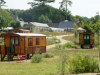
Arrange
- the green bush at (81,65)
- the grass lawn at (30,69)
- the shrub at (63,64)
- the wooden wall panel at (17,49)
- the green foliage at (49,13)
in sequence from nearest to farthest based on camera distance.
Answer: the shrub at (63,64) → the green bush at (81,65) → the grass lawn at (30,69) → the wooden wall panel at (17,49) → the green foliage at (49,13)

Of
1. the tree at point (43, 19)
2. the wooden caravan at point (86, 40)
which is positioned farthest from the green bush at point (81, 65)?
the tree at point (43, 19)

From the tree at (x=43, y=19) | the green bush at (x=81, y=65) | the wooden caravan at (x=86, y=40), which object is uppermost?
the tree at (x=43, y=19)

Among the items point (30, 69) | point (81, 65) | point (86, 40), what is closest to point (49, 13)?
point (86, 40)

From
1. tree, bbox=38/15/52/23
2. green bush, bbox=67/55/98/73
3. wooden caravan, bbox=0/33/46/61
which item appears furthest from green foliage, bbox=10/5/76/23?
green bush, bbox=67/55/98/73

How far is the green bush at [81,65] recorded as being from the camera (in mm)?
12375

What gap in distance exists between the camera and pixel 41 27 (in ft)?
261

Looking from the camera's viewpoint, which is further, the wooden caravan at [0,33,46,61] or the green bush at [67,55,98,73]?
the wooden caravan at [0,33,46,61]

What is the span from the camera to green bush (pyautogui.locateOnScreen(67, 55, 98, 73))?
487 inches

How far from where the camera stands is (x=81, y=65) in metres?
12.5

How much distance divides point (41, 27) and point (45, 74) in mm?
67324

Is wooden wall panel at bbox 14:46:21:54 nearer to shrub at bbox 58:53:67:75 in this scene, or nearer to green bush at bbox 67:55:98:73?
green bush at bbox 67:55:98:73

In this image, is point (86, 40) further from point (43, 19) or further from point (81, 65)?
point (43, 19)

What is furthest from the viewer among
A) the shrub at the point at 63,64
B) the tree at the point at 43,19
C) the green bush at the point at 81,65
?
the tree at the point at 43,19

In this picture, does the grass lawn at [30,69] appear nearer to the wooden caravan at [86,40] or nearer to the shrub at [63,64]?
the shrub at [63,64]
